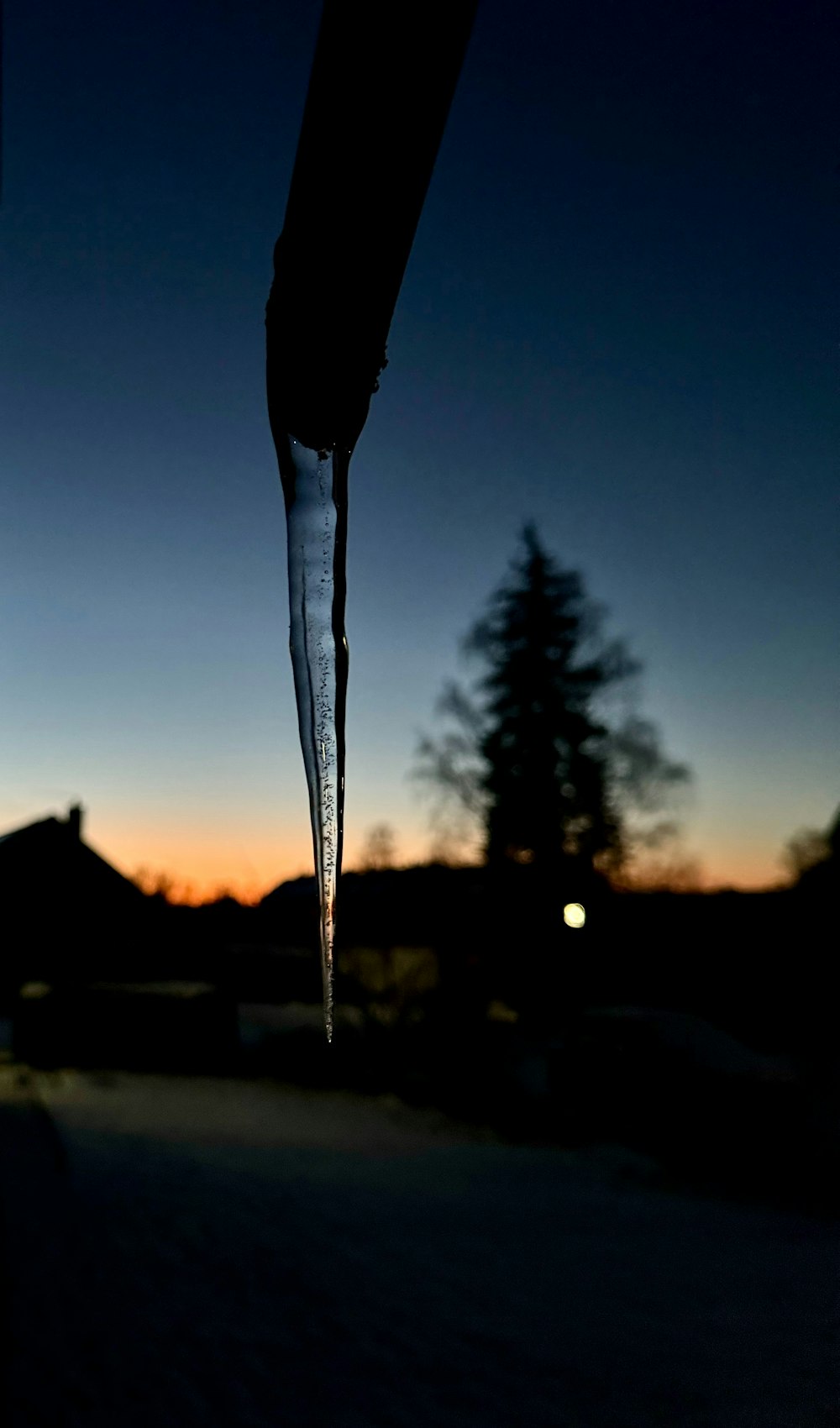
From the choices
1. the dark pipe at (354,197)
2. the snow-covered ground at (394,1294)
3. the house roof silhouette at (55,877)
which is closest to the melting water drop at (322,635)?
the dark pipe at (354,197)

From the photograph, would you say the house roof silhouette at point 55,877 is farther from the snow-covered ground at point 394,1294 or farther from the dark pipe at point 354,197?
the dark pipe at point 354,197

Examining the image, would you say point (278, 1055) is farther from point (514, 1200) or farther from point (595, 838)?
point (595, 838)

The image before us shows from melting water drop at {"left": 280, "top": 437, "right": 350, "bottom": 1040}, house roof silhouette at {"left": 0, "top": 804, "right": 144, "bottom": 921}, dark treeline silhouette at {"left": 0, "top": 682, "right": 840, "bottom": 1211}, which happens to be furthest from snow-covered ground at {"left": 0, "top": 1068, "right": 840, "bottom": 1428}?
house roof silhouette at {"left": 0, "top": 804, "right": 144, "bottom": 921}

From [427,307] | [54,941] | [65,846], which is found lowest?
[54,941]

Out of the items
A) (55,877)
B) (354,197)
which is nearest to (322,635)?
(354,197)

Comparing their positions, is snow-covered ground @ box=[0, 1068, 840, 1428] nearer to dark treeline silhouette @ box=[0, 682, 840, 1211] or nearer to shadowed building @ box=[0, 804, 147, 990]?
dark treeline silhouette @ box=[0, 682, 840, 1211]

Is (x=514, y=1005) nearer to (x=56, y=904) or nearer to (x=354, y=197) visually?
(x=56, y=904)

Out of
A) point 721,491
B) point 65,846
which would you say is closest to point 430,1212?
point 721,491
